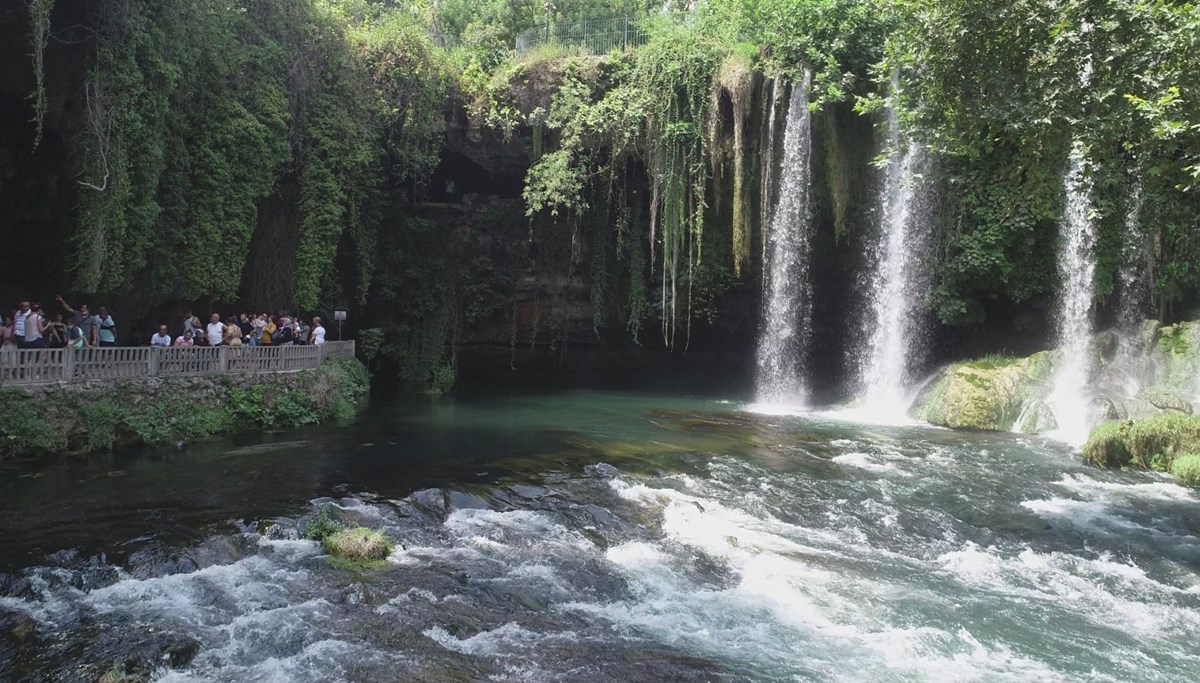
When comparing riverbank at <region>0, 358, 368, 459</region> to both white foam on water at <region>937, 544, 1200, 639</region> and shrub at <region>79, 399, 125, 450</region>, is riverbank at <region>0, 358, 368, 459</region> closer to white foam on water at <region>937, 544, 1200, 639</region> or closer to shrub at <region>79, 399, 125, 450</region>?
shrub at <region>79, 399, 125, 450</region>

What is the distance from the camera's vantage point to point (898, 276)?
839 inches

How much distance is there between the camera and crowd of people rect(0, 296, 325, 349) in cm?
1301

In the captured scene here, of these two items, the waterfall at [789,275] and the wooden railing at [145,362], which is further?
the waterfall at [789,275]

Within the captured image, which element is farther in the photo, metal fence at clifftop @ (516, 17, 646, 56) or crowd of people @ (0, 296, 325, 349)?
metal fence at clifftop @ (516, 17, 646, 56)

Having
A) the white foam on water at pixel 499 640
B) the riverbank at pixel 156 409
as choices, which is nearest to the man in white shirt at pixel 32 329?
the riverbank at pixel 156 409

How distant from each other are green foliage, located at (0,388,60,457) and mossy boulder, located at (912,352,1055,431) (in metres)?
17.2

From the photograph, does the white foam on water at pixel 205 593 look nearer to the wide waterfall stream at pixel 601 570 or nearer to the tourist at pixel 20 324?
the wide waterfall stream at pixel 601 570

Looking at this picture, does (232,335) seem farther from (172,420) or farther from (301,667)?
(301,667)

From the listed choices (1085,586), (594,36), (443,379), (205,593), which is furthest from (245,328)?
(1085,586)

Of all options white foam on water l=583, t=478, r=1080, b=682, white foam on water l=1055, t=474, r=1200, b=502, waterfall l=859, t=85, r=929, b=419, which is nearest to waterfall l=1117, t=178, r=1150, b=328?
waterfall l=859, t=85, r=929, b=419

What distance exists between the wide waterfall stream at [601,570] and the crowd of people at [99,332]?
10.3ft

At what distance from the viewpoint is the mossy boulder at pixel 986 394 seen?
659 inches

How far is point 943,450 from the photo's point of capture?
13.7 metres

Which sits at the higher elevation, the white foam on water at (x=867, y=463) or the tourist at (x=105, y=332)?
the tourist at (x=105, y=332)
